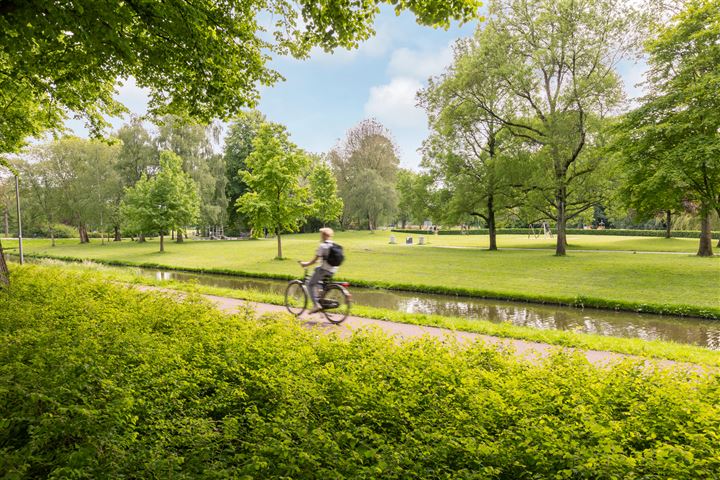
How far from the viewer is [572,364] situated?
14.8ft

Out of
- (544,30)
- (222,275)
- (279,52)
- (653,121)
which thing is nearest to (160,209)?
(222,275)

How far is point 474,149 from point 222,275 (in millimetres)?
23026

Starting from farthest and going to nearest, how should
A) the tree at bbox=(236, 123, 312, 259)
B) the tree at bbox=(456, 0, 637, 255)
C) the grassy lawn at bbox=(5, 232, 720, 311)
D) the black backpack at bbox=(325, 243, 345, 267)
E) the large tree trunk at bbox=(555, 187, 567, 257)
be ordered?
the tree at bbox=(236, 123, 312, 259) < the large tree trunk at bbox=(555, 187, 567, 257) < the tree at bbox=(456, 0, 637, 255) < the grassy lawn at bbox=(5, 232, 720, 311) < the black backpack at bbox=(325, 243, 345, 267)

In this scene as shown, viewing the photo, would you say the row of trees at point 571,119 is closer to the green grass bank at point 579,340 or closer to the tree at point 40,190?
the green grass bank at point 579,340

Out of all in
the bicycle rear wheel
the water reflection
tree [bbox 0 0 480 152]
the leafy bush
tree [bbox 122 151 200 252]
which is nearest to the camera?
the leafy bush

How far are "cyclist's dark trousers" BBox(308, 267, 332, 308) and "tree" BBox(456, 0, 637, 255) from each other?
20889mm

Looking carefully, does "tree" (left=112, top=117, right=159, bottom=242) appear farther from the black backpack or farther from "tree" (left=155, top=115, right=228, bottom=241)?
the black backpack

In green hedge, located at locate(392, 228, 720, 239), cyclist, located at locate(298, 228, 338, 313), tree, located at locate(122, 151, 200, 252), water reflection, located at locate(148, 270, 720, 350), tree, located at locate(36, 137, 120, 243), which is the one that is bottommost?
water reflection, located at locate(148, 270, 720, 350)

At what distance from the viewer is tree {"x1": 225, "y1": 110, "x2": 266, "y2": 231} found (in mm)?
55250

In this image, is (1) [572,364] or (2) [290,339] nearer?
(1) [572,364]

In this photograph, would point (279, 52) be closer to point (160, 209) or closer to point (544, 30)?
point (544, 30)

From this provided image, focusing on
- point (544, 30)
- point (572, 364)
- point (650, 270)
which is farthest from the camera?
point (544, 30)

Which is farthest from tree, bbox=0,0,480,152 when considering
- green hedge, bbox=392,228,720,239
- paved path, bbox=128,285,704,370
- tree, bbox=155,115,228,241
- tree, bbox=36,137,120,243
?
green hedge, bbox=392,228,720,239

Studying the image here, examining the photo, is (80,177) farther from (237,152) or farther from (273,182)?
(273,182)
